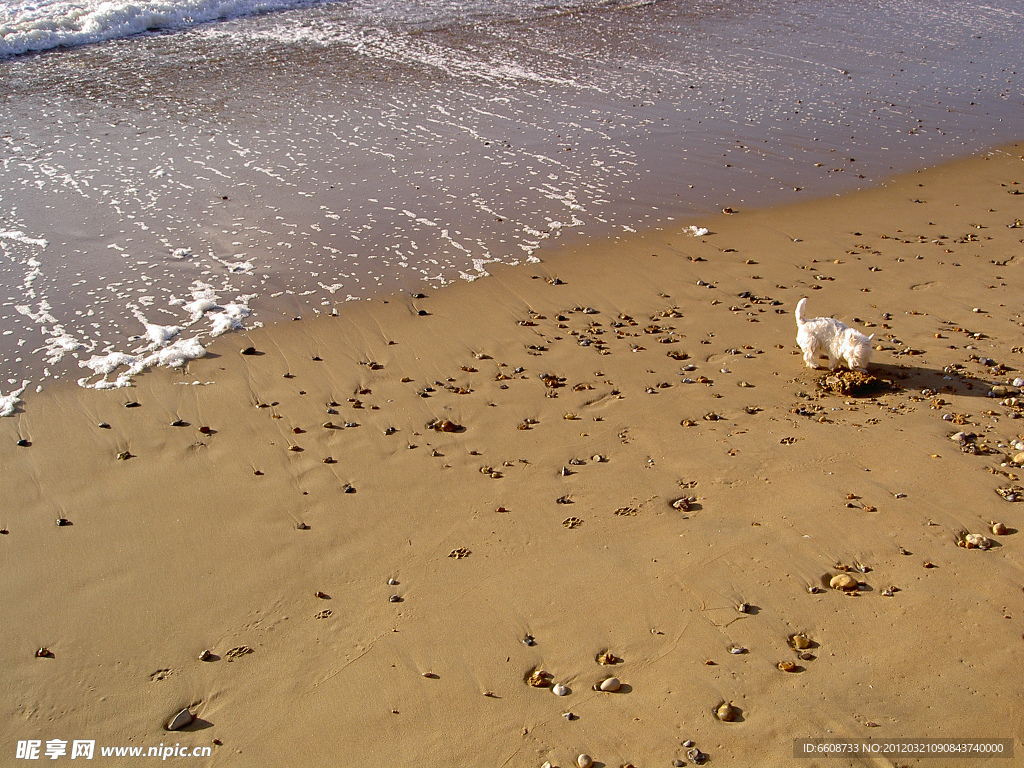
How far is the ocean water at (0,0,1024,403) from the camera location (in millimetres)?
7562

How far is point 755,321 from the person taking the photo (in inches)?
270

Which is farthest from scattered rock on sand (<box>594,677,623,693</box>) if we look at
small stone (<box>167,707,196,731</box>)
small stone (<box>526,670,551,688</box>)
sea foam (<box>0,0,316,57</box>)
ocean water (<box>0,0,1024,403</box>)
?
sea foam (<box>0,0,316,57</box>)

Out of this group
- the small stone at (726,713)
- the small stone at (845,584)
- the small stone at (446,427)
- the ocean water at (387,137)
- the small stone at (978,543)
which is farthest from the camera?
the ocean water at (387,137)

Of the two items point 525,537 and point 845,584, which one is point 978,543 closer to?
point 845,584

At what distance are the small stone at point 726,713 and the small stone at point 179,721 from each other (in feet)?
8.44

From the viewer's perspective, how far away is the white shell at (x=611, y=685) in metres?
3.67

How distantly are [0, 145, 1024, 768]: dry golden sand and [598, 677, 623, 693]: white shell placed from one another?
0.03 m

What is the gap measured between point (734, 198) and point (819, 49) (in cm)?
832

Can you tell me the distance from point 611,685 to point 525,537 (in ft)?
3.85

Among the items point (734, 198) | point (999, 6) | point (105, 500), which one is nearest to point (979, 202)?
point (734, 198)

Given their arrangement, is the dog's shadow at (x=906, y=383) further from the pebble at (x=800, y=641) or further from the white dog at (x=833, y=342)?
the pebble at (x=800, y=641)

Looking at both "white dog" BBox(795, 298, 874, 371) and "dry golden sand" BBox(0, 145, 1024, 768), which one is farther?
"white dog" BBox(795, 298, 874, 371)

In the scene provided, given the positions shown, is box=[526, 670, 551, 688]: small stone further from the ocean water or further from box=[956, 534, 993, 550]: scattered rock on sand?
the ocean water

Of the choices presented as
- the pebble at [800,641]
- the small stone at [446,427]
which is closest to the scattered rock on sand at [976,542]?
the pebble at [800,641]
